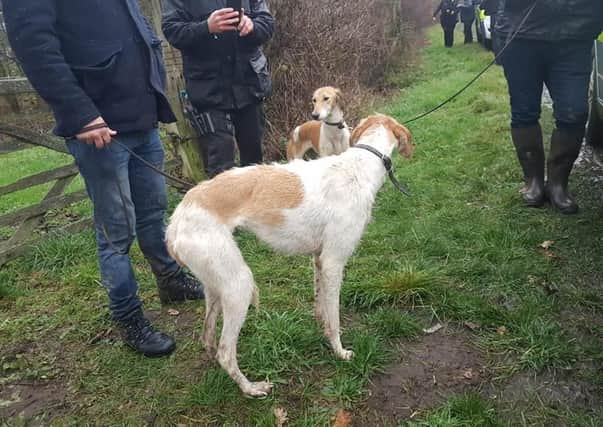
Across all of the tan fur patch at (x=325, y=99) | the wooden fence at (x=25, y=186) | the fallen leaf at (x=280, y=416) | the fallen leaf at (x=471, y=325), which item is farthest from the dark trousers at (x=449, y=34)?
the fallen leaf at (x=280, y=416)

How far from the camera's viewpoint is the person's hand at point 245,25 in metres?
3.47

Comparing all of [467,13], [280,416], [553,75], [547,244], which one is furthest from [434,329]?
[467,13]

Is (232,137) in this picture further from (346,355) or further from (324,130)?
(346,355)

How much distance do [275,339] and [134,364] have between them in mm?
867

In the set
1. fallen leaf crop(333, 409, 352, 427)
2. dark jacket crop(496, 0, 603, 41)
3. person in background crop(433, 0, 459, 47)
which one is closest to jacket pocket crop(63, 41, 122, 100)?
fallen leaf crop(333, 409, 352, 427)

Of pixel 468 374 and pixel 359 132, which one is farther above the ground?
pixel 359 132

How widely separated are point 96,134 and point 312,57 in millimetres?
5670

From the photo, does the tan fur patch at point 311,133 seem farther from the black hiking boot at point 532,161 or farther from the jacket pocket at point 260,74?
the black hiking boot at point 532,161

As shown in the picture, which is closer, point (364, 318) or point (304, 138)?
point (364, 318)

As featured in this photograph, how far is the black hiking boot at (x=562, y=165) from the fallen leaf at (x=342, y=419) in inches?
109

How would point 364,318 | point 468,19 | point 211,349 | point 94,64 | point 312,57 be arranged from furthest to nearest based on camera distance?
1. point 468,19
2. point 312,57
3. point 364,318
4. point 211,349
5. point 94,64

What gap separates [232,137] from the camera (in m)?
3.97

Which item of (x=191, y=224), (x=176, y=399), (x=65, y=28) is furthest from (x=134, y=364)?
(x=65, y=28)

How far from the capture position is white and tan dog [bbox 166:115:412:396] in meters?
2.35
